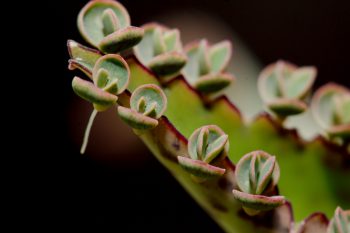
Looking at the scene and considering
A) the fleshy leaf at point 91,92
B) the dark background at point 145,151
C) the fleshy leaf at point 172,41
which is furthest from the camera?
the dark background at point 145,151

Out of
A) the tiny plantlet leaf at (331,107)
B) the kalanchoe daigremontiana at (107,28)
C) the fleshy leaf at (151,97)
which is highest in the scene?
the kalanchoe daigremontiana at (107,28)

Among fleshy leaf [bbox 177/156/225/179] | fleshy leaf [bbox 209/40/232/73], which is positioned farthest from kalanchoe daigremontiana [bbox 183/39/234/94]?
fleshy leaf [bbox 177/156/225/179]

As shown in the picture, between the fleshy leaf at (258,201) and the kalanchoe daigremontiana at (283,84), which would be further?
the kalanchoe daigremontiana at (283,84)

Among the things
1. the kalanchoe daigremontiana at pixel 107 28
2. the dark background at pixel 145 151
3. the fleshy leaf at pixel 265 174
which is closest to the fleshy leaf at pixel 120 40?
the kalanchoe daigremontiana at pixel 107 28

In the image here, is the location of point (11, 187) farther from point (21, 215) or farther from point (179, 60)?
point (179, 60)

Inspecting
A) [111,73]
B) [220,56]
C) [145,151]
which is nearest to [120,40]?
[111,73]

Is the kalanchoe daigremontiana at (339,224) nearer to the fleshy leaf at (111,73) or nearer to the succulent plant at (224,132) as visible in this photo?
the succulent plant at (224,132)

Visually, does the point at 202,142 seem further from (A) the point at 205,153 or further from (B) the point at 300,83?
(B) the point at 300,83

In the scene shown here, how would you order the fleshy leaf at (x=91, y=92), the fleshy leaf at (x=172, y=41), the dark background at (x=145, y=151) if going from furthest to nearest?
the dark background at (x=145, y=151)
the fleshy leaf at (x=172, y=41)
the fleshy leaf at (x=91, y=92)

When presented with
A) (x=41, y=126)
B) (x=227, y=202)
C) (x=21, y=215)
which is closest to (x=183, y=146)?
(x=227, y=202)
